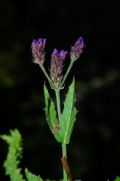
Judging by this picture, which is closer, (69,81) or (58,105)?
(58,105)

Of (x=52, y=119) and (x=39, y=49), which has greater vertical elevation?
(x=39, y=49)

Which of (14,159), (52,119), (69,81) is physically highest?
(52,119)

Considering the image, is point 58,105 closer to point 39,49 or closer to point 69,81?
point 39,49

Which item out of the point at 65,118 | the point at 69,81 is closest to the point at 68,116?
the point at 65,118

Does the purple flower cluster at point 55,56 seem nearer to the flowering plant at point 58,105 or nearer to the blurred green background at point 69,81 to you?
the flowering plant at point 58,105

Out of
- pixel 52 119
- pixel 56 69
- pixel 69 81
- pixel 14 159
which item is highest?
pixel 56 69

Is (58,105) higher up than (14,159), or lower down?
higher up

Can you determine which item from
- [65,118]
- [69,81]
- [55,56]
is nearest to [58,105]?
[65,118]

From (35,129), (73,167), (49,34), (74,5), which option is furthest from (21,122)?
(74,5)

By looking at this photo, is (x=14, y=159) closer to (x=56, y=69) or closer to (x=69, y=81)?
(x=56, y=69)
